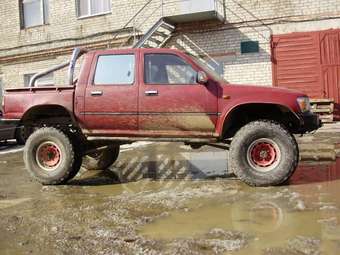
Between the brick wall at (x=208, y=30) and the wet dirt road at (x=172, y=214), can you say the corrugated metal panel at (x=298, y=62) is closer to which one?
the brick wall at (x=208, y=30)

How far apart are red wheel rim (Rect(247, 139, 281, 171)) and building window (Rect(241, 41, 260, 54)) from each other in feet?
31.1

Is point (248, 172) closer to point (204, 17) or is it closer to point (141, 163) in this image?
point (141, 163)

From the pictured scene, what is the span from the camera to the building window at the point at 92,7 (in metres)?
17.9

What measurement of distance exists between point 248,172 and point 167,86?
1.54m

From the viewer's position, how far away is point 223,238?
4.14 m

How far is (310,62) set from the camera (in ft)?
49.2

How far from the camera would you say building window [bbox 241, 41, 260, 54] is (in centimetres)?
1534

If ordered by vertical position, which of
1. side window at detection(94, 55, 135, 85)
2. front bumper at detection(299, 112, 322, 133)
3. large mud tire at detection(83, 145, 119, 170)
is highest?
side window at detection(94, 55, 135, 85)

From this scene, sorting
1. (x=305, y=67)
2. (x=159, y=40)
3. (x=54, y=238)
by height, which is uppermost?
(x=159, y=40)

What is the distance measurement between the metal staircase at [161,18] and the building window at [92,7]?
1.20 m

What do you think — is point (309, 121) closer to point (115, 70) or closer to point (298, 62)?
point (115, 70)

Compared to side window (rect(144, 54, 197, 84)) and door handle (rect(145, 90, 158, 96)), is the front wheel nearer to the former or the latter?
side window (rect(144, 54, 197, 84))

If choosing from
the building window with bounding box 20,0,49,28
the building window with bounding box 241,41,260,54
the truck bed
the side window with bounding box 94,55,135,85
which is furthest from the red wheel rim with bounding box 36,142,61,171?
the building window with bounding box 20,0,49,28

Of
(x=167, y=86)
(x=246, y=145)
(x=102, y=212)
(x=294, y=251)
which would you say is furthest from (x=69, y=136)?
(x=294, y=251)
